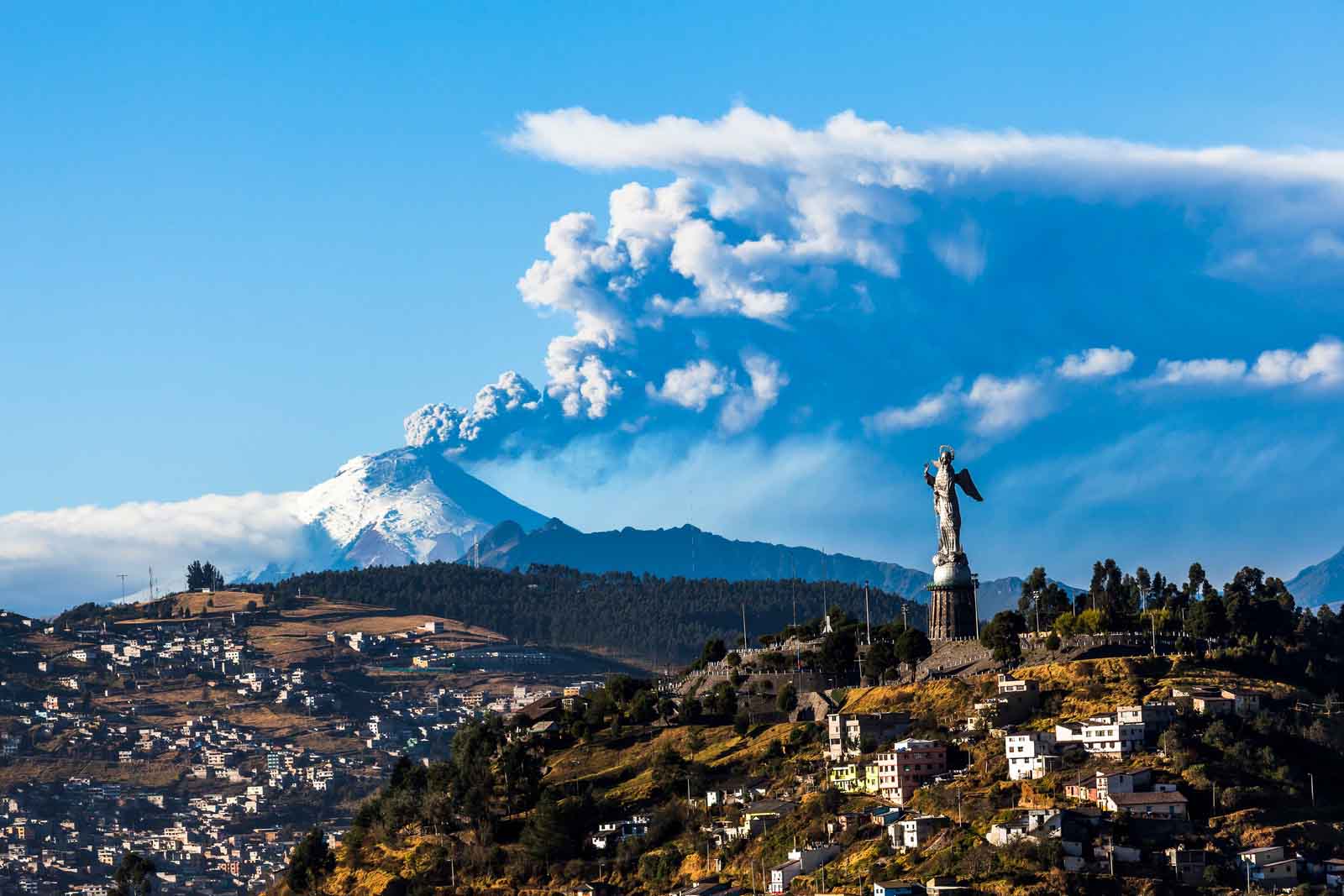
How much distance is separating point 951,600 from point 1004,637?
1152 centimetres

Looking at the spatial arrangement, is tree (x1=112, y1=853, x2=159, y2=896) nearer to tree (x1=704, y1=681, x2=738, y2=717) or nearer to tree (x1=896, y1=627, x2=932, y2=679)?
tree (x1=704, y1=681, x2=738, y2=717)

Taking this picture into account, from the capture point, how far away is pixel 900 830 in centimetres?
12200

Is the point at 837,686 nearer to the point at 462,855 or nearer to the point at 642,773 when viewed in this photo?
the point at 642,773

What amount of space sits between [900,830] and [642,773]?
30639mm

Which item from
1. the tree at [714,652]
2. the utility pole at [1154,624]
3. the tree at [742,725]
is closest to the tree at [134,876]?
the tree at [714,652]

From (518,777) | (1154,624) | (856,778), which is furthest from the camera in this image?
(518,777)

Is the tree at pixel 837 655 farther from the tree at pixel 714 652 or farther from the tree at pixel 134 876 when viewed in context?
the tree at pixel 134 876

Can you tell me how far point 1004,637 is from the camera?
147 m

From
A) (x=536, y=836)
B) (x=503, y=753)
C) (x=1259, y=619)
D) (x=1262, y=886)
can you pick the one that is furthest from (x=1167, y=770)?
(x=503, y=753)

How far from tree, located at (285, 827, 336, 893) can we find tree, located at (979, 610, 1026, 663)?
1831 inches

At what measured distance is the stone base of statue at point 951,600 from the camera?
15700 centimetres

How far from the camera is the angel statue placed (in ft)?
521

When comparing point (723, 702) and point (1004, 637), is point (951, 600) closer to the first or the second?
Answer: point (1004, 637)

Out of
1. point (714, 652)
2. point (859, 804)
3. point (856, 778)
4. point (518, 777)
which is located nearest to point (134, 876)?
point (518, 777)
